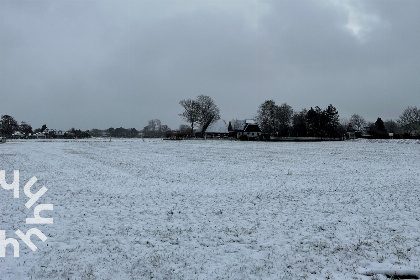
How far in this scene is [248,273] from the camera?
6.91 metres

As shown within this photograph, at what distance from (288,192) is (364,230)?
6.00 meters

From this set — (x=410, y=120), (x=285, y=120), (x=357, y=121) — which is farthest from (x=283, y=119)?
(x=357, y=121)

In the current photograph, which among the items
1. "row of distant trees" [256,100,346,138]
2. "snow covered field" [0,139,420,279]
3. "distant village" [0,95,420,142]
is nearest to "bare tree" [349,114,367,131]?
"distant village" [0,95,420,142]

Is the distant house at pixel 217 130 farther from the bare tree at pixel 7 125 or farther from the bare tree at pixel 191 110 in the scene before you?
the bare tree at pixel 7 125

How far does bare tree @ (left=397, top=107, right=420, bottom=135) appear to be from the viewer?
116 m

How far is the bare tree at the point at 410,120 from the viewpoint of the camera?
11570 centimetres

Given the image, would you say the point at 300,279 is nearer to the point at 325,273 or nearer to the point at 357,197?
the point at 325,273

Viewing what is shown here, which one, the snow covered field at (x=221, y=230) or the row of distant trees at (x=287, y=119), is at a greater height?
the row of distant trees at (x=287, y=119)

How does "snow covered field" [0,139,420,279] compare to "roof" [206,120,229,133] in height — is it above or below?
below

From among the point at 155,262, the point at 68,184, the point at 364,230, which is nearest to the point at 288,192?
the point at 364,230

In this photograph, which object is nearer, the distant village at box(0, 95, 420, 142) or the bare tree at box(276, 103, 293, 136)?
the distant village at box(0, 95, 420, 142)

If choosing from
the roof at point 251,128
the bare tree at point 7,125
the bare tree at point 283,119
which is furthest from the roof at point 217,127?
the bare tree at point 7,125
